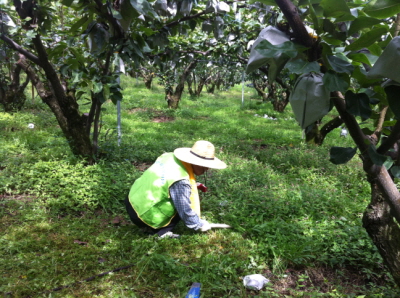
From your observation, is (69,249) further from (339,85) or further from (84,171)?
(339,85)

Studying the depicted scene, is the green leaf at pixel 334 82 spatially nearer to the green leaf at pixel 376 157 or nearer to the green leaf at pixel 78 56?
the green leaf at pixel 376 157

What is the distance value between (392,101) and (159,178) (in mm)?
1893

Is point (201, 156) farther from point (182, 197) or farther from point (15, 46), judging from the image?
point (15, 46)

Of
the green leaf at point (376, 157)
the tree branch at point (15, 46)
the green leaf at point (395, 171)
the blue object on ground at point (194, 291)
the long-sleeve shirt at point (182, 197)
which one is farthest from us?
the tree branch at point (15, 46)

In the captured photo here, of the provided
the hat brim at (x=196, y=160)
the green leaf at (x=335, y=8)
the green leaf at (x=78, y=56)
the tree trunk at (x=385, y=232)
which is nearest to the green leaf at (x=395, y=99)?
the green leaf at (x=335, y=8)

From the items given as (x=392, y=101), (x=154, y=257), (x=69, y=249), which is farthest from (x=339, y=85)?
(x=69, y=249)

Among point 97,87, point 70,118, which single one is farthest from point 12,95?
point 97,87

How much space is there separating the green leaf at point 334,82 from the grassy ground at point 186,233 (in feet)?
4.75

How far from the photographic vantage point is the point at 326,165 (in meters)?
4.57

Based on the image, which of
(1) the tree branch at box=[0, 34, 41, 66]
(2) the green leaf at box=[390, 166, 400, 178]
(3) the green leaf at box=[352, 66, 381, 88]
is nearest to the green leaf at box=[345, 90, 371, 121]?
(3) the green leaf at box=[352, 66, 381, 88]

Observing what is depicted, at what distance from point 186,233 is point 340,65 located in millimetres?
2085

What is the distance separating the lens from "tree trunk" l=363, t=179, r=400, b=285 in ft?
5.77

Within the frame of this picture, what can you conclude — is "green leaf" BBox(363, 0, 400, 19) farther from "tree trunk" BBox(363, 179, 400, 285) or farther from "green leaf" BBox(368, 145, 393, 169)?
"tree trunk" BBox(363, 179, 400, 285)

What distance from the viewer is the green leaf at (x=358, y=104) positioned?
92 cm
